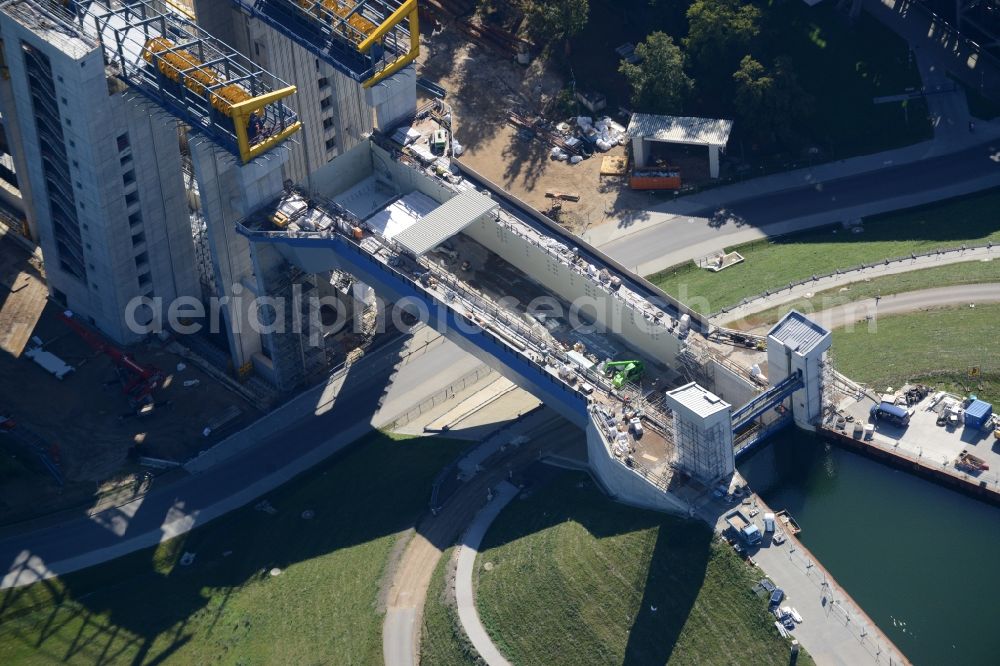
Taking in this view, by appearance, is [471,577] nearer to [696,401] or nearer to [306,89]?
[696,401]

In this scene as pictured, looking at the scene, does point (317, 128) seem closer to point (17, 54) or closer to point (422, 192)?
point (422, 192)

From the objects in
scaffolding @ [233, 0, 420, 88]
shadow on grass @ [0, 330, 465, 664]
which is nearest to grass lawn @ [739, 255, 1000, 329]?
shadow on grass @ [0, 330, 465, 664]

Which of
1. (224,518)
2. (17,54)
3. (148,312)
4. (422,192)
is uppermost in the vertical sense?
(17,54)

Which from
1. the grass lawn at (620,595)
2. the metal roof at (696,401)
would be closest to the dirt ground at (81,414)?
the grass lawn at (620,595)

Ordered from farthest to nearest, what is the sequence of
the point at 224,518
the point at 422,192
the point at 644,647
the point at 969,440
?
the point at 422,192
the point at 224,518
the point at 969,440
the point at 644,647

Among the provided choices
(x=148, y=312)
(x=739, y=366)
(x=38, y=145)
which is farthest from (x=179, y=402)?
(x=739, y=366)

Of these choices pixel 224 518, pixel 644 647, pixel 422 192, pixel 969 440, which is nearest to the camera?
pixel 644 647

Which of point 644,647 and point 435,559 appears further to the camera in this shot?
point 435,559

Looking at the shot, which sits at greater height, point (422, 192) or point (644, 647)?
point (422, 192)
